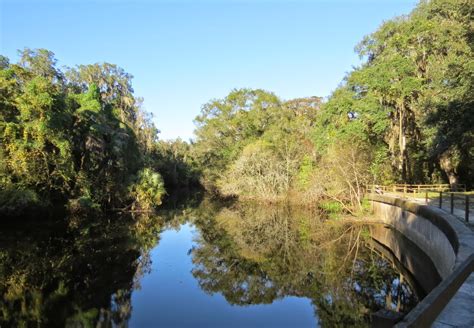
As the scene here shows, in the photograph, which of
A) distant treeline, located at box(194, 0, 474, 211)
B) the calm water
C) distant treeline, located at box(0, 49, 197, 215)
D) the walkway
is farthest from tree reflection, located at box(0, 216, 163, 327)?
distant treeline, located at box(194, 0, 474, 211)

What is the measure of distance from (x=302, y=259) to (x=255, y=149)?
2355 centimetres

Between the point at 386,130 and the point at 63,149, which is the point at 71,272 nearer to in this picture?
the point at 63,149

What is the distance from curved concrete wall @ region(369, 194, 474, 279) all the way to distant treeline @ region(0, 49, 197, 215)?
18.6 m

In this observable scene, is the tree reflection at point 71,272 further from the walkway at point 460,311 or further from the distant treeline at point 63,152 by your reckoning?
the walkway at point 460,311

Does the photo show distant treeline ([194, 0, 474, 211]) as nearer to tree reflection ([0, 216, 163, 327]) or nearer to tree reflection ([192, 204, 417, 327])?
tree reflection ([192, 204, 417, 327])

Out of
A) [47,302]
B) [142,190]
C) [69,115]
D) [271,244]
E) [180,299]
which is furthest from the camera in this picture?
[142,190]

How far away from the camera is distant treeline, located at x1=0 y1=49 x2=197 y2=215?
2197 centimetres

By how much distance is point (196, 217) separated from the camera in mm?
29547

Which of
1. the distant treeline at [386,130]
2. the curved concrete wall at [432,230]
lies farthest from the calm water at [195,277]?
the distant treeline at [386,130]

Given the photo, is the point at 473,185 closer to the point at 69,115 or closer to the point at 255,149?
the point at 255,149

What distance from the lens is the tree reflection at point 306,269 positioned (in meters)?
11.0

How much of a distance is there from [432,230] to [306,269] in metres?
4.98

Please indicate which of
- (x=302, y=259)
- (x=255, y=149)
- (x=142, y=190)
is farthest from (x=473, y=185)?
→ (x=142, y=190)

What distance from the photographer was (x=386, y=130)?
31.2 meters
